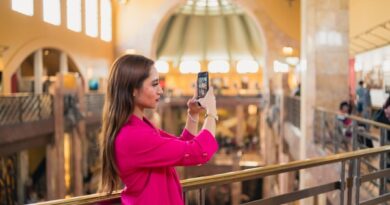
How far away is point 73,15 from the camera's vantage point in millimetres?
18469

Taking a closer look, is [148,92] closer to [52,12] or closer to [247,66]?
[52,12]

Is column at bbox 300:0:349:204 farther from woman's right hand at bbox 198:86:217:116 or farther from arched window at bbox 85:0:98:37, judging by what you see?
arched window at bbox 85:0:98:37

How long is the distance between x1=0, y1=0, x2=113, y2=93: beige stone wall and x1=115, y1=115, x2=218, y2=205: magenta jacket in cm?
1239

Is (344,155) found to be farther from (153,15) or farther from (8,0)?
(153,15)

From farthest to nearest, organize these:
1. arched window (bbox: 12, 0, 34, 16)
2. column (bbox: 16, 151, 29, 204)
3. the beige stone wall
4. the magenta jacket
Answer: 1. column (bbox: 16, 151, 29, 204)
2. arched window (bbox: 12, 0, 34, 16)
3. the beige stone wall
4. the magenta jacket

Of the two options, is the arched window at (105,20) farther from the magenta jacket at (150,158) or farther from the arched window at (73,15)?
the magenta jacket at (150,158)

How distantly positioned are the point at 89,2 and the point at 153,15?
364cm

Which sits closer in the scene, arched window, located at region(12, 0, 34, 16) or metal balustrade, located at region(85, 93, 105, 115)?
arched window, located at region(12, 0, 34, 16)

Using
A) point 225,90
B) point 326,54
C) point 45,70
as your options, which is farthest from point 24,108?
point 225,90

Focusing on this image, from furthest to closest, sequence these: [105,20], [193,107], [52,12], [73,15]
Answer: [105,20] → [73,15] → [52,12] → [193,107]

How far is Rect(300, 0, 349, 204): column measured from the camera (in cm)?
962

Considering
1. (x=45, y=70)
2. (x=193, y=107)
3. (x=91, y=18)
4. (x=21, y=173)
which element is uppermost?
(x=91, y=18)

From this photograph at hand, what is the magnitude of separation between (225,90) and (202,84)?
2894 centimetres

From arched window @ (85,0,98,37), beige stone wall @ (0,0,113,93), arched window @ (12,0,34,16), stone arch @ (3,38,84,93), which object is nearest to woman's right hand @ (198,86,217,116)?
beige stone wall @ (0,0,113,93)
